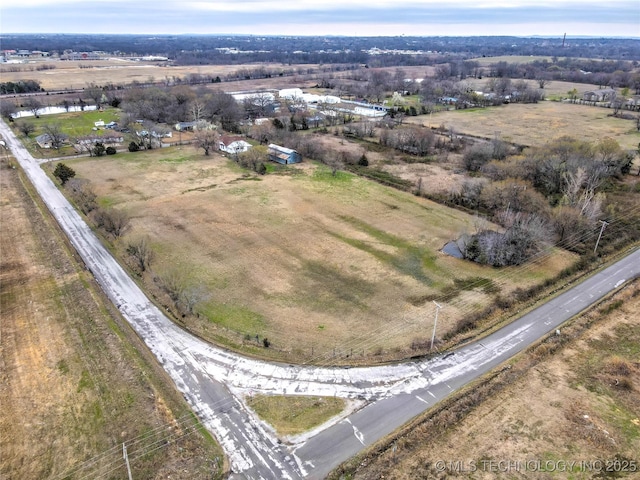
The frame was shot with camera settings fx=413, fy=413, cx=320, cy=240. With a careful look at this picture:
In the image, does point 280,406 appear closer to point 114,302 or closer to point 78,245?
point 114,302

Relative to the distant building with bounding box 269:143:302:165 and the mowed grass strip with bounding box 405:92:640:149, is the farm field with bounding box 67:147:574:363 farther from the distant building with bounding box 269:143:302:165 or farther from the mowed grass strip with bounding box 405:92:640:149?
the mowed grass strip with bounding box 405:92:640:149

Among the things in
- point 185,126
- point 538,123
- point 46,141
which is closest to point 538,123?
point 538,123

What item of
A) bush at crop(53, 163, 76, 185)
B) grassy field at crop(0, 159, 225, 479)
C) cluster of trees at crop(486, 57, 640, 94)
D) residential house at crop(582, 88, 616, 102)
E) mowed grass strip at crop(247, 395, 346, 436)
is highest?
cluster of trees at crop(486, 57, 640, 94)

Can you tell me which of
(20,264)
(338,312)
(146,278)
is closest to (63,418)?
(146,278)

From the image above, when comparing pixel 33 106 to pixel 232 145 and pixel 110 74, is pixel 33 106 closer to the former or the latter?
pixel 232 145

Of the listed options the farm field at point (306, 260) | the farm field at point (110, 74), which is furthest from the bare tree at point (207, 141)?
the farm field at point (110, 74)

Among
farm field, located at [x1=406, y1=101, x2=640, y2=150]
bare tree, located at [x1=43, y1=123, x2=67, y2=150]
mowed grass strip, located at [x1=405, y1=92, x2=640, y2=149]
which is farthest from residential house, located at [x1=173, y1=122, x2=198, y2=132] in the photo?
farm field, located at [x1=406, y1=101, x2=640, y2=150]
